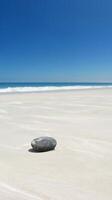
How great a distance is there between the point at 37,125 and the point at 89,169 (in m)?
3.20

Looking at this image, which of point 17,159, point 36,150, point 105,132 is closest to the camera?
point 17,159

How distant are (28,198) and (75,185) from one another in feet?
1.86

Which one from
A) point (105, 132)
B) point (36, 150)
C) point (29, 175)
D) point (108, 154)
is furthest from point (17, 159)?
point (105, 132)

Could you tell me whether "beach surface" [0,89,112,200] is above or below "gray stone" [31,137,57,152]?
below

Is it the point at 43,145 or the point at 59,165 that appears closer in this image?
the point at 59,165

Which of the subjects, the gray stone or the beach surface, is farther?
the gray stone

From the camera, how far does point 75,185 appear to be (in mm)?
2834

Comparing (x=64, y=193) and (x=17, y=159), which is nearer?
(x=64, y=193)

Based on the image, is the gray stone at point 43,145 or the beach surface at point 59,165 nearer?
the beach surface at point 59,165

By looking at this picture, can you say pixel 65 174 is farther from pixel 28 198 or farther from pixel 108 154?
pixel 108 154

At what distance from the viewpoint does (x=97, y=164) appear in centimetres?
350

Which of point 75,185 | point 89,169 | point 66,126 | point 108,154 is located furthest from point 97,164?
point 66,126

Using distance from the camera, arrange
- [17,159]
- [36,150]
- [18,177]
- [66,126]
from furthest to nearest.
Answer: [66,126]
[36,150]
[17,159]
[18,177]

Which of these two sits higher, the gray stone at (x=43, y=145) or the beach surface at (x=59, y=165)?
the gray stone at (x=43, y=145)
